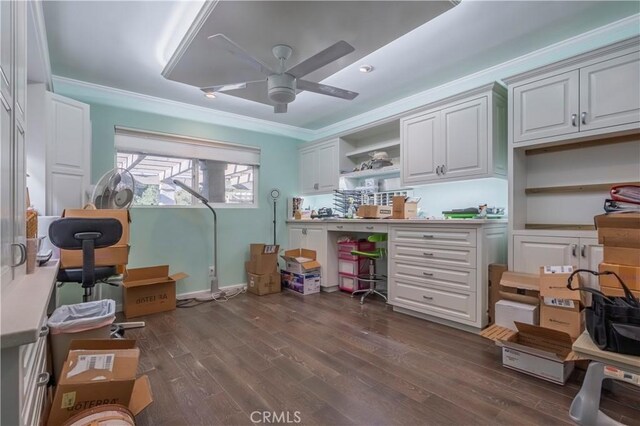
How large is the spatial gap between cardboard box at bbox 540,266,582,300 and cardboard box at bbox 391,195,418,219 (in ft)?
4.34

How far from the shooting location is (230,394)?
1736 millimetres

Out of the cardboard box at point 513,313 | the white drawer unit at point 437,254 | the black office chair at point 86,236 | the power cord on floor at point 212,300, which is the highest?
the black office chair at point 86,236

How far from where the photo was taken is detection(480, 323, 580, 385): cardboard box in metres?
1.79

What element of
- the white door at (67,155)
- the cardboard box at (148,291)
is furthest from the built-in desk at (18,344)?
the cardboard box at (148,291)

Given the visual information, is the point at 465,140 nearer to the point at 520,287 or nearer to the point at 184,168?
the point at 520,287

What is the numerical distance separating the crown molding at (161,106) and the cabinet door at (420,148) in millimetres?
2083

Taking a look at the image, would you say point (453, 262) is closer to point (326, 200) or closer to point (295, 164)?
point (326, 200)

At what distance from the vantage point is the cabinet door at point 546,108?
225 centimetres

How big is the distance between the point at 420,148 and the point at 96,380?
10.3 feet

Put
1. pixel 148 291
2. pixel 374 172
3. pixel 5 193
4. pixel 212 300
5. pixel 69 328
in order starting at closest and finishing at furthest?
pixel 5 193, pixel 69 328, pixel 148 291, pixel 212 300, pixel 374 172

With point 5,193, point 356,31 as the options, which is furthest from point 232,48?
point 5,193

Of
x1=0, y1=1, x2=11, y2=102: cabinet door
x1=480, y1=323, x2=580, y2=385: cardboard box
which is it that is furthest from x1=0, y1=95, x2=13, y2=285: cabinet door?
x1=480, y1=323, x2=580, y2=385: cardboard box

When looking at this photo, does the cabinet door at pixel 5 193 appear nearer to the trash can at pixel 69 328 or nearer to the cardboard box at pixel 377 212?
the trash can at pixel 69 328

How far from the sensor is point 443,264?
2.74 m
